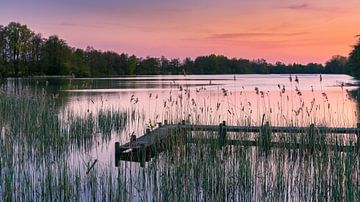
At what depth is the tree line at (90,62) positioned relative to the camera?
7211 centimetres

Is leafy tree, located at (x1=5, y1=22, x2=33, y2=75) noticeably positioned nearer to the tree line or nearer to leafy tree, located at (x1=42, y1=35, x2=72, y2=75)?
the tree line

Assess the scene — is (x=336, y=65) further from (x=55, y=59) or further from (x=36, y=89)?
(x=36, y=89)

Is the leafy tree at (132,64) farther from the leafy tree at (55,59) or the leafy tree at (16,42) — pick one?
the leafy tree at (16,42)

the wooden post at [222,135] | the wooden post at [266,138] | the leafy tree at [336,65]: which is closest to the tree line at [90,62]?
the leafy tree at [336,65]

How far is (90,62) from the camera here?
96000mm

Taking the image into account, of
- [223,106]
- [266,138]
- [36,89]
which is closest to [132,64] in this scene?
[36,89]

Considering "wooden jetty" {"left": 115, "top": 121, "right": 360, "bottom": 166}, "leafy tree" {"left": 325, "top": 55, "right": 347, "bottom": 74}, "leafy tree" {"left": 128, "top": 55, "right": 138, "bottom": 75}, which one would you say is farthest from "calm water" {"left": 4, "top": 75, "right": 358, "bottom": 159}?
"leafy tree" {"left": 128, "top": 55, "right": 138, "bottom": 75}

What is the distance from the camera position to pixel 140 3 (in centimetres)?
2812

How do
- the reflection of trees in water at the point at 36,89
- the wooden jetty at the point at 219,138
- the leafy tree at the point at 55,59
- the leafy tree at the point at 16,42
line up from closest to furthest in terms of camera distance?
the wooden jetty at the point at 219,138, the reflection of trees in water at the point at 36,89, the leafy tree at the point at 16,42, the leafy tree at the point at 55,59

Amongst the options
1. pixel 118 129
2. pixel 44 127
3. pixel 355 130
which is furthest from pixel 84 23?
pixel 355 130

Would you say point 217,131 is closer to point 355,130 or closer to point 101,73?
point 355,130

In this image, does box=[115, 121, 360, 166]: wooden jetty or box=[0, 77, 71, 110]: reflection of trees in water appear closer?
box=[115, 121, 360, 166]: wooden jetty

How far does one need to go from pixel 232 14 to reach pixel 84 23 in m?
18.2

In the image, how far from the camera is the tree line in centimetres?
7211
